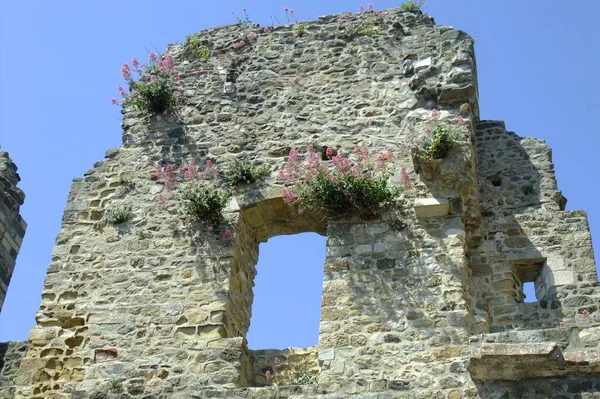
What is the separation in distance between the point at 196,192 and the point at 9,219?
3.65 m

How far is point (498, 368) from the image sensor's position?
7.21 m

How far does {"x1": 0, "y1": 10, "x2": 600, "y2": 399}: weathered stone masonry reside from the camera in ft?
26.5

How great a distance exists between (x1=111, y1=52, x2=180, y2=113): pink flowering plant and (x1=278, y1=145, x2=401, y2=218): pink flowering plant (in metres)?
2.16

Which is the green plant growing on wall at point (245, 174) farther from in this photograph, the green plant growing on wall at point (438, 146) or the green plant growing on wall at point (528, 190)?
the green plant growing on wall at point (528, 190)

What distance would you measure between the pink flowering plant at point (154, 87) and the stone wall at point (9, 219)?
82.4 inches

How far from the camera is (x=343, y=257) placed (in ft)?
29.2

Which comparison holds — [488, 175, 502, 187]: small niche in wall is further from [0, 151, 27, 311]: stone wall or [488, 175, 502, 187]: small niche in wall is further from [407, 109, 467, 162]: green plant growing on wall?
[0, 151, 27, 311]: stone wall

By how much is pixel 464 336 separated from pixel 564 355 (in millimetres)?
1213

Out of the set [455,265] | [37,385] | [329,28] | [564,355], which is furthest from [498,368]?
[329,28]

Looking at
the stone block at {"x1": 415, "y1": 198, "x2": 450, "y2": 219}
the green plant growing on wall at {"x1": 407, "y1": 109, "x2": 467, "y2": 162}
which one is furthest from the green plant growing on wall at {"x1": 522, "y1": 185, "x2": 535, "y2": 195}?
the stone block at {"x1": 415, "y1": 198, "x2": 450, "y2": 219}

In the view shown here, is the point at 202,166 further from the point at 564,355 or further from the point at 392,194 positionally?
the point at 564,355

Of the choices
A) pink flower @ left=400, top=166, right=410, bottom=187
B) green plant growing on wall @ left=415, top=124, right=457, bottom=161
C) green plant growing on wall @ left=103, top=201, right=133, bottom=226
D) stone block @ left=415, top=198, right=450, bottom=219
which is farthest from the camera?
green plant growing on wall @ left=103, top=201, right=133, bottom=226

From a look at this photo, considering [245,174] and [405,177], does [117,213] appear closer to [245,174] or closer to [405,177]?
[245,174]

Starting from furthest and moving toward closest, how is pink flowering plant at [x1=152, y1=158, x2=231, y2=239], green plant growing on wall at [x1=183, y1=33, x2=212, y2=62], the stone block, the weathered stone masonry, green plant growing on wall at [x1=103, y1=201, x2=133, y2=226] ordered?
1. green plant growing on wall at [x1=183, y1=33, x2=212, y2=62]
2. green plant growing on wall at [x1=103, y1=201, x2=133, y2=226]
3. pink flowering plant at [x1=152, y1=158, x2=231, y2=239]
4. the stone block
5. the weathered stone masonry
